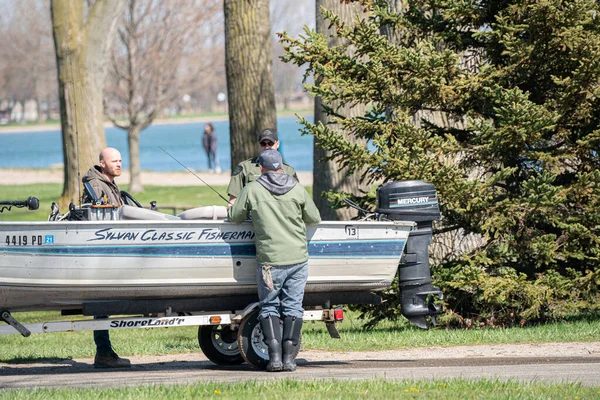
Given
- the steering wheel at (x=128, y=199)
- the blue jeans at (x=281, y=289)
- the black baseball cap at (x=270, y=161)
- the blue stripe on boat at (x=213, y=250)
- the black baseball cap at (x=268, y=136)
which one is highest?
the black baseball cap at (x=268, y=136)

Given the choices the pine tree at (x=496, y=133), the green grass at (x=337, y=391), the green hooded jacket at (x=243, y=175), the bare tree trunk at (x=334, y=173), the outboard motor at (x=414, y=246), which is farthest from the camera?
the bare tree trunk at (x=334, y=173)

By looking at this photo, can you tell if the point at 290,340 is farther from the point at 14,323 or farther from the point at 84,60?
the point at 84,60

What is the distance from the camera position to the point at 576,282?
11281mm

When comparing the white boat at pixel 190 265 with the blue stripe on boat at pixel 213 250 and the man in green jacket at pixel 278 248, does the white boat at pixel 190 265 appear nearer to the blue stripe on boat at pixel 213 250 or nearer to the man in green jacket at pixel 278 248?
the blue stripe on boat at pixel 213 250

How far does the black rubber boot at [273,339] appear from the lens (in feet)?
28.6

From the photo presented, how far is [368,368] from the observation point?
30.1 feet

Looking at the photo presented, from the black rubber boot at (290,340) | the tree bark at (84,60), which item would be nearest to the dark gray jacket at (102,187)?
the black rubber boot at (290,340)

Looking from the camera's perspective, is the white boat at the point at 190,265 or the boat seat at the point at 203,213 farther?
the boat seat at the point at 203,213

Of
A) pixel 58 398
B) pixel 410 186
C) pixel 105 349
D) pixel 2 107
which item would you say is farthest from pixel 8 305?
pixel 2 107

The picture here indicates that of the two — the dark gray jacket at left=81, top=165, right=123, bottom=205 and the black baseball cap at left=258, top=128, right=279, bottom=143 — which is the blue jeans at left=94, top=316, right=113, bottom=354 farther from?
the black baseball cap at left=258, top=128, right=279, bottom=143

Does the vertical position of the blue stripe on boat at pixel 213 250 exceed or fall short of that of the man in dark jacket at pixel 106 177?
it falls short

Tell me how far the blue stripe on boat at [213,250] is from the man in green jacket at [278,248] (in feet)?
0.66

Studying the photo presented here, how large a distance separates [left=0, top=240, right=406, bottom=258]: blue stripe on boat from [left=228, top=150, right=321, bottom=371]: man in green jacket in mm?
203

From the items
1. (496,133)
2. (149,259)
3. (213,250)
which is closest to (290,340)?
(213,250)
